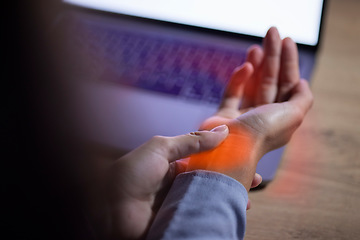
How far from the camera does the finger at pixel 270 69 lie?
0.63 metres

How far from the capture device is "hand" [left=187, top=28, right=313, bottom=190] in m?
0.48

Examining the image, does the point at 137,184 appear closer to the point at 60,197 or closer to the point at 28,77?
the point at 60,197

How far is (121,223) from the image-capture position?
43 cm

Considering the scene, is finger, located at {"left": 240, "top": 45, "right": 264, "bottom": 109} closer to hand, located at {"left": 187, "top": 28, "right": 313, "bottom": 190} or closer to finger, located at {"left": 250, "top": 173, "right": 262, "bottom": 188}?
hand, located at {"left": 187, "top": 28, "right": 313, "bottom": 190}

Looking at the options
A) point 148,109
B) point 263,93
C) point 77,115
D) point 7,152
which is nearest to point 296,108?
point 263,93

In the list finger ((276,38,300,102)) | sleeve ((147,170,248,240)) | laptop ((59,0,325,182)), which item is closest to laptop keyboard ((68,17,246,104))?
laptop ((59,0,325,182))

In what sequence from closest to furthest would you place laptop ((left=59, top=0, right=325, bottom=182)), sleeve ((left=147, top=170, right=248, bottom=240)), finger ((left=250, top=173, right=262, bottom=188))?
sleeve ((left=147, top=170, right=248, bottom=240))
finger ((left=250, top=173, right=262, bottom=188))
laptop ((left=59, top=0, right=325, bottom=182))

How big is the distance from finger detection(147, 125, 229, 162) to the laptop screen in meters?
0.33

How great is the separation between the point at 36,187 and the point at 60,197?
47 millimetres

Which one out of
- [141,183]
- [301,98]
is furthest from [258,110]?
[141,183]

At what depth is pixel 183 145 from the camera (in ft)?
1.54

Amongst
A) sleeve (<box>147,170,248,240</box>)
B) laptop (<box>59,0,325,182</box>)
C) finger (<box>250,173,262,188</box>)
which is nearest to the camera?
sleeve (<box>147,170,248,240</box>)

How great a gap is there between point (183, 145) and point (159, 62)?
28 cm

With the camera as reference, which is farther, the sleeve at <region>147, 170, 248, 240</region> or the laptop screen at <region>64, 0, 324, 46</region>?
the laptop screen at <region>64, 0, 324, 46</region>
